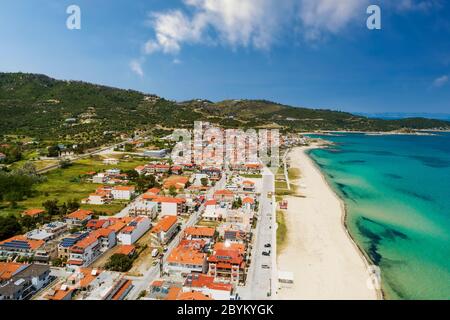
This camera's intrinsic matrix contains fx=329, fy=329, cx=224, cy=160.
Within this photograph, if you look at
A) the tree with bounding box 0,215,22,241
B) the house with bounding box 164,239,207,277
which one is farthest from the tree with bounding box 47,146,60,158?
the house with bounding box 164,239,207,277

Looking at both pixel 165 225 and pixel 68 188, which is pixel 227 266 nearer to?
pixel 165 225

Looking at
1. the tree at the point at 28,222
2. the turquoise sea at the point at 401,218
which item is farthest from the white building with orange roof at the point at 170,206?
the turquoise sea at the point at 401,218

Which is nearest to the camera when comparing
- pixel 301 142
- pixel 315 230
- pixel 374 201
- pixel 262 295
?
pixel 262 295

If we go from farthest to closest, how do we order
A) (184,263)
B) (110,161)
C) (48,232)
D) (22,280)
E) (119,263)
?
(110,161)
(48,232)
(119,263)
(184,263)
(22,280)

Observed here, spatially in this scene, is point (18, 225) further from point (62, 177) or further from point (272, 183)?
point (272, 183)

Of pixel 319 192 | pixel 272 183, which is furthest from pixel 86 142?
pixel 319 192

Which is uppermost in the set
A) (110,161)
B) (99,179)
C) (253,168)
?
(110,161)

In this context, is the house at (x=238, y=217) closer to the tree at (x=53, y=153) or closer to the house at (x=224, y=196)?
the house at (x=224, y=196)

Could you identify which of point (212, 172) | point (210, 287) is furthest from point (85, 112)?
point (210, 287)
